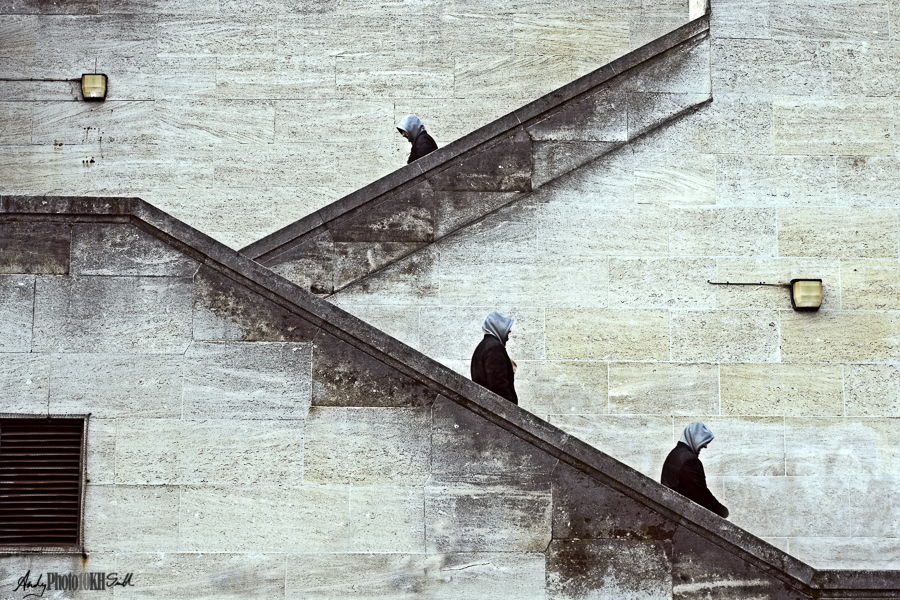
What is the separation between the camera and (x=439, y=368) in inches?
309

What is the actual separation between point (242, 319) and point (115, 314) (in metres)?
0.98

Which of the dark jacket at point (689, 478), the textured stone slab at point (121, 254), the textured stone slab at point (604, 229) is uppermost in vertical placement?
the textured stone slab at point (604, 229)

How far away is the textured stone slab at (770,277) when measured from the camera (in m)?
11.1

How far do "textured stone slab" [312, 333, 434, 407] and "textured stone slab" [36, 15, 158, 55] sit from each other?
648 centimetres

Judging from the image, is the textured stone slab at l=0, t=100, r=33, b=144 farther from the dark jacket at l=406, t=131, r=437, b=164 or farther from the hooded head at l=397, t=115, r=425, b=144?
the dark jacket at l=406, t=131, r=437, b=164

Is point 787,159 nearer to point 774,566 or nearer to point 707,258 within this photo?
point 707,258

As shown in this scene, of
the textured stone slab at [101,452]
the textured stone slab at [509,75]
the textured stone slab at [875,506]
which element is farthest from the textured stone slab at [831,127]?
the textured stone slab at [101,452]

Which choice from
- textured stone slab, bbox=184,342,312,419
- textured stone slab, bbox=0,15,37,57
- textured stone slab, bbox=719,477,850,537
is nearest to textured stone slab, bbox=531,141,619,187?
textured stone slab, bbox=719,477,850,537

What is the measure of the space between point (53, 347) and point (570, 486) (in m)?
4.04

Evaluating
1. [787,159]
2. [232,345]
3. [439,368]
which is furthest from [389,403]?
[787,159]

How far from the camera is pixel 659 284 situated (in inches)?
437

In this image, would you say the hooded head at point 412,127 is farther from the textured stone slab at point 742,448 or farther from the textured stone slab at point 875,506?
the textured stone slab at point 875,506

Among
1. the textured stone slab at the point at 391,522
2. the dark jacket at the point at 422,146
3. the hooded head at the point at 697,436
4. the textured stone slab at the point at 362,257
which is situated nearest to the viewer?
the textured stone slab at the point at 391,522

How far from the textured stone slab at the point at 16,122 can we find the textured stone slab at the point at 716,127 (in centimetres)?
727
